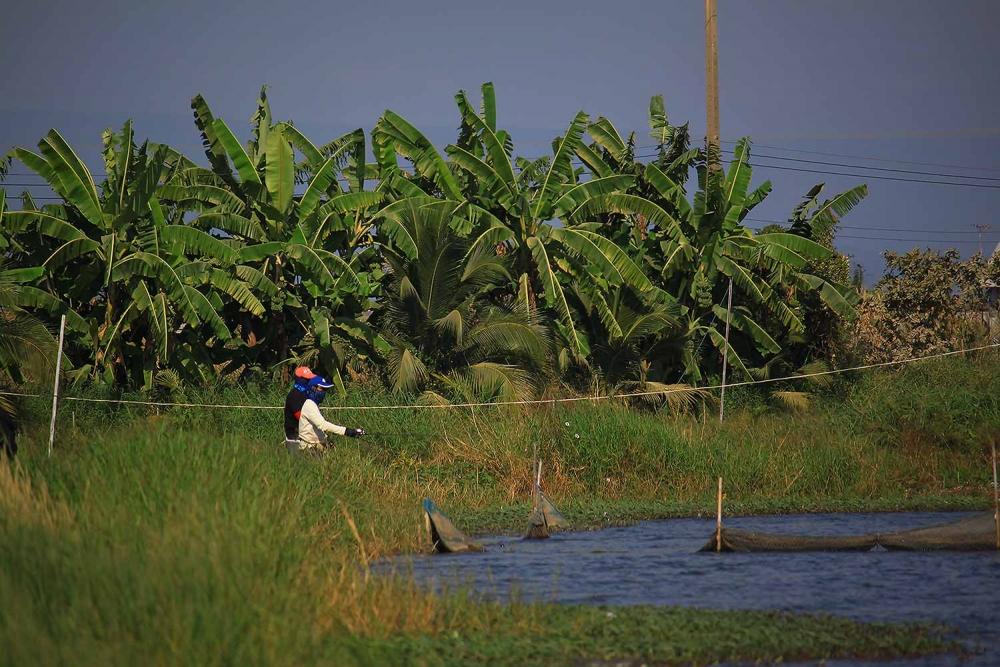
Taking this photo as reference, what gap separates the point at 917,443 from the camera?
69.7 feet

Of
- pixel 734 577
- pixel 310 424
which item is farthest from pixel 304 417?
pixel 734 577

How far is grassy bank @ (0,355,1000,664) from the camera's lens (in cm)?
762

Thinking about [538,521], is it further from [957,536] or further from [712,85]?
[712,85]

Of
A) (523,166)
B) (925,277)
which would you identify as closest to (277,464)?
(523,166)

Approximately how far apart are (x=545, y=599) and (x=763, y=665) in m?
2.88

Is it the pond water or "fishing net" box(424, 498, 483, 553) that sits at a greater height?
"fishing net" box(424, 498, 483, 553)

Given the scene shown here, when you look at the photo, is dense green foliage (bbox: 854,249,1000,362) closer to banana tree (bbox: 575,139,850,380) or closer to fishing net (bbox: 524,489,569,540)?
banana tree (bbox: 575,139,850,380)

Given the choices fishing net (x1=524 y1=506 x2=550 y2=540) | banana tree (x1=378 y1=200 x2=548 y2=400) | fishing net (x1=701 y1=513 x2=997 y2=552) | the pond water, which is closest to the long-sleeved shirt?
the pond water

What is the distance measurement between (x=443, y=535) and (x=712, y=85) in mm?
16597

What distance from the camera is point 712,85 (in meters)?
27.5

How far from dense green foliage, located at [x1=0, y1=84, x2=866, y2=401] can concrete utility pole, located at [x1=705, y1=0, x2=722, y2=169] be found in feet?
1.22

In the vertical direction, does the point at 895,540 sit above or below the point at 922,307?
below

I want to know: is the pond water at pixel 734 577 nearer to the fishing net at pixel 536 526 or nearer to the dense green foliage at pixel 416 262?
the fishing net at pixel 536 526

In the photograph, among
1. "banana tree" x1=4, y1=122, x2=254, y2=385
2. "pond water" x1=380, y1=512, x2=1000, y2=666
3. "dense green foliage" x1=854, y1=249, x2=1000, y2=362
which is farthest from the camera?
"dense green foliage" x1=854, y1=249, x2=1000, y2=362
